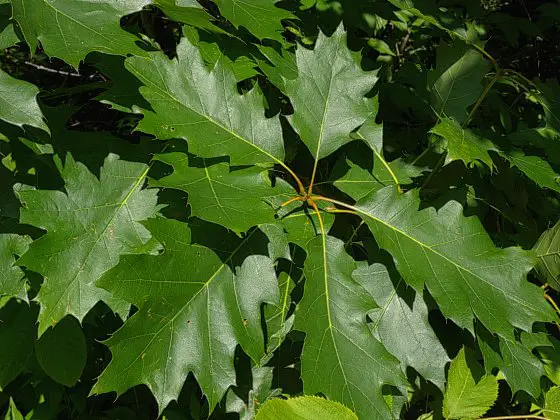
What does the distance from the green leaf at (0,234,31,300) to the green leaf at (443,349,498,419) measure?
2.46 feet

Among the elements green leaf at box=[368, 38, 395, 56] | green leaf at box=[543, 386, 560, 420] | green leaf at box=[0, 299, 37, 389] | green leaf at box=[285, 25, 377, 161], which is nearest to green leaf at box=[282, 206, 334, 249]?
green leaf at box=[285, 25, 377, 161]

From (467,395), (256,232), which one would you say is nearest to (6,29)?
(256,232)

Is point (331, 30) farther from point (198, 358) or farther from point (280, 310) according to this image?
point (198, 358)

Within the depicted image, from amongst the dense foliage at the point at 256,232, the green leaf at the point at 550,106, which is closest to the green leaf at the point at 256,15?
the dense foliage at the point at 256,232

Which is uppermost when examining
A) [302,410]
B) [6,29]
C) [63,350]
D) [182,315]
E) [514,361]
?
[6,29]

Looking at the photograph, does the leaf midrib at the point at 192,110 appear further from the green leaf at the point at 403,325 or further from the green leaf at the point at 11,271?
the green leaf at the point at 11,271

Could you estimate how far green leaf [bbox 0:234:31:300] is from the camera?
46.8 inches

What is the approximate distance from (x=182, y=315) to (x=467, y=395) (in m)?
0.47

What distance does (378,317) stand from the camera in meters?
1.21

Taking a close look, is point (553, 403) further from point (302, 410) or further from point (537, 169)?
point (302, 410)

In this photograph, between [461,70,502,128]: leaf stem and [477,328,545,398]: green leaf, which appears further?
[461,70,502,128]: leaf stem

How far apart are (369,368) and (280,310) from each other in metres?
0.19

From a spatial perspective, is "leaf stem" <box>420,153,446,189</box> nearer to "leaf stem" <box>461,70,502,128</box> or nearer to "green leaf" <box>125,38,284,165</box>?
"leaf stem" <box>461,70,502,128</box>

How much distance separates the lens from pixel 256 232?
112 cm
